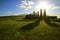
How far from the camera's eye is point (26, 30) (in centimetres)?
335

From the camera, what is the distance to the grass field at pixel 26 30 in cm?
325

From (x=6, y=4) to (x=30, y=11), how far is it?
73cm

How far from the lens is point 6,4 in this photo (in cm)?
352

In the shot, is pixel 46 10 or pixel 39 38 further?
pixel 46 10

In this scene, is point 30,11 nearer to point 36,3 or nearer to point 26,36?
point 36,3

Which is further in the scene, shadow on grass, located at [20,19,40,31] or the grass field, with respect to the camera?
shadow on grass, located at [20,19,40,31]

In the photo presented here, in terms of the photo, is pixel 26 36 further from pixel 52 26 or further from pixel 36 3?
pixel 36 3

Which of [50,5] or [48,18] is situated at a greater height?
[50,5]

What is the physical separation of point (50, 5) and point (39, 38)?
1.02 metres

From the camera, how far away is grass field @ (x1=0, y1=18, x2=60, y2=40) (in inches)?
128

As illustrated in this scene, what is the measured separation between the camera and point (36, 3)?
353 centimetres

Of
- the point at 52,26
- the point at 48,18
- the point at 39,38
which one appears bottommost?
the point at 39,38

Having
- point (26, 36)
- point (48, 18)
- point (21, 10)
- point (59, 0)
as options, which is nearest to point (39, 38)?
point (26, 36)

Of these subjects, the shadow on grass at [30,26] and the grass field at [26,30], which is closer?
the grass field at [26,30]
